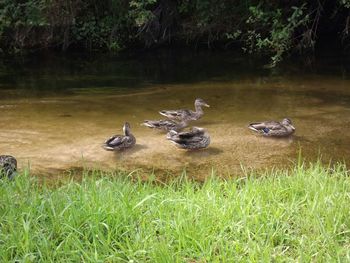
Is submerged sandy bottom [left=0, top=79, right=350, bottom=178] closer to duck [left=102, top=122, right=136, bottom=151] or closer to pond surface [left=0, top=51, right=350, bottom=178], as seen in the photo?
pond surface [left=0, top=51, right=350, bottom=178]

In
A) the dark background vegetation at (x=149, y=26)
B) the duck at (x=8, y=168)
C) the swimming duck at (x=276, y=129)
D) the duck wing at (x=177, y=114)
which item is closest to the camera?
the duck at (x=8, y=168)

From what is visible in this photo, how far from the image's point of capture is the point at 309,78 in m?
13.3

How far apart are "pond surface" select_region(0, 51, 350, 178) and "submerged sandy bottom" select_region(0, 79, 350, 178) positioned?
0.05 feet

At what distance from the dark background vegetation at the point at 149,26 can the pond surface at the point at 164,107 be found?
912 millimetres

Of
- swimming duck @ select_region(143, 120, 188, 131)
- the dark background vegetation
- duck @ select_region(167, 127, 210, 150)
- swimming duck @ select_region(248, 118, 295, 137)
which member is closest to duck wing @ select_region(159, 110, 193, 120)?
swimming duck @ select_region(143, 120, 188, 131)

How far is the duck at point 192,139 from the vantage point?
8062mm

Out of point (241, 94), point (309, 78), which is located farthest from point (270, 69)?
point (241, 94)

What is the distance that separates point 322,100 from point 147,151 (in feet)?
14.9

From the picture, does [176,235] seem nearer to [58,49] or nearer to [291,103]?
[291,103]

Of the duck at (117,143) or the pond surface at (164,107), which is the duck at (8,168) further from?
the duck at (117,143)

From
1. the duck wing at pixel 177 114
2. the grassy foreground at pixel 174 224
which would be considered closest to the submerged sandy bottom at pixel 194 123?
the duck wing at pixel 177 114

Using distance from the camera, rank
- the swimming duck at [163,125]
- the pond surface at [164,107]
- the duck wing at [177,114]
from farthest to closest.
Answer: the duck wing at [177,114] < the swimming duck at [163,125] < the pond surface at [164,107]

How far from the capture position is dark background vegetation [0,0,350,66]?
15961 millimetres

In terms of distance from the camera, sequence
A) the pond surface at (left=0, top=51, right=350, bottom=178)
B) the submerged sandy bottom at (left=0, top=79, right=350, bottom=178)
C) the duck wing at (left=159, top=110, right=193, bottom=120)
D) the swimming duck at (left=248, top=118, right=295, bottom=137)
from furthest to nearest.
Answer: the duck wing at (left=159, top=110, right=193, bottom=120) < the swimming duck at (left=248, top=118, right=295, bottom=137) < the pond surface at (left=0, top=51, right=350, bottom=178) < the submerged sandy bottom at (left=0, top=79, right=350, bottom=178)
